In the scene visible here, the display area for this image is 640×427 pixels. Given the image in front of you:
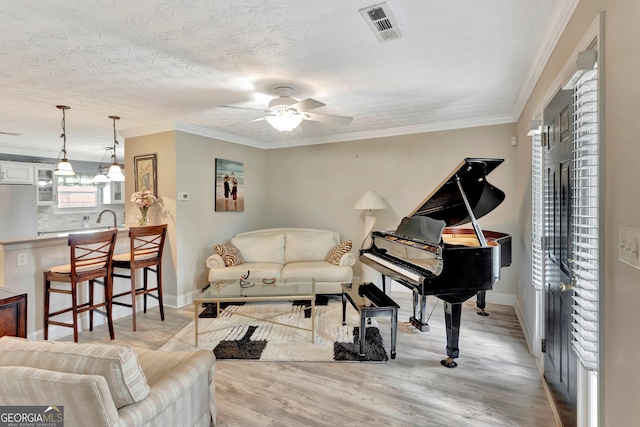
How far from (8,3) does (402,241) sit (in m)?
3.30

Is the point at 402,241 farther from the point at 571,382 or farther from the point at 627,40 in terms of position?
the point at 627,40

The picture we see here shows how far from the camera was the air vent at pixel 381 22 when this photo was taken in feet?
5.72

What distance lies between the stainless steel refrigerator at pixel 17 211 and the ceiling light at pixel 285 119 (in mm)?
5118

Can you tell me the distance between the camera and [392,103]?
3.48 meters

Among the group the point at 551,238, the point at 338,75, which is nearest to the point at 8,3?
the point at 338,75

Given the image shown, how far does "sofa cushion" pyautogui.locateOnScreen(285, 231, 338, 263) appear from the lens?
4902 millimetres

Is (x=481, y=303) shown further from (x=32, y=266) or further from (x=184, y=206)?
(x=32, y=266)

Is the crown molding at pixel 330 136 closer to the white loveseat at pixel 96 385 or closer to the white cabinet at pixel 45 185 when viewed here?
the white cabinet at pixel 45 185

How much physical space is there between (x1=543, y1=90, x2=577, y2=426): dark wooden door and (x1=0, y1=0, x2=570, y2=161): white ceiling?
58cm

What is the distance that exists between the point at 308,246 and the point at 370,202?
3.99 ft

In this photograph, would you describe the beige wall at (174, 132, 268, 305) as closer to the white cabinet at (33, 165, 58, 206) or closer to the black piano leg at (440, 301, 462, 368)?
the black piano leg at (440, 301, 462, 368)

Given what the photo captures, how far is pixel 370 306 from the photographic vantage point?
2.84 m

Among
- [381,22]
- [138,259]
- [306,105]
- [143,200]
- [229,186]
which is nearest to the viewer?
[381,22]

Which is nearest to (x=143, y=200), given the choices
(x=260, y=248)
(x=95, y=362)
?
(x=260, y=248)
